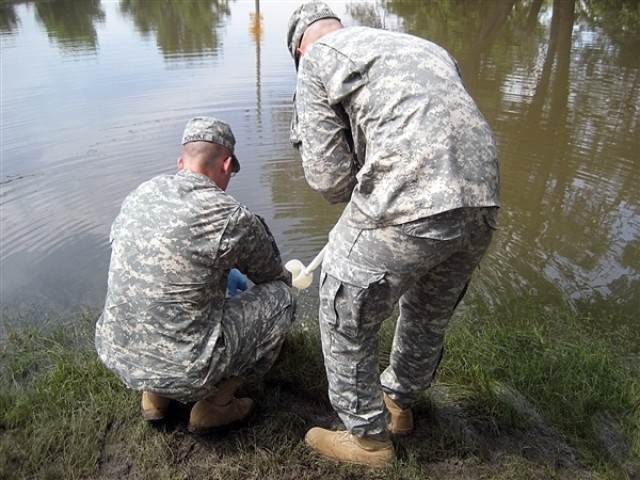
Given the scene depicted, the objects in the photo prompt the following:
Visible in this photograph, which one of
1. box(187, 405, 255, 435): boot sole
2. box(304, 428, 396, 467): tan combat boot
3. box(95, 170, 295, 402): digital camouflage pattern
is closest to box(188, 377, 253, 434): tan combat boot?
box(187, 405, 255, 435): boot sole

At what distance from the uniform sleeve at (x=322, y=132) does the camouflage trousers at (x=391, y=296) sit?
18 cm

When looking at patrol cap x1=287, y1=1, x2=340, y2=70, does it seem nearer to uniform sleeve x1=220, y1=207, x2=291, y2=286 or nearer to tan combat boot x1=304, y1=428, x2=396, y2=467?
uniform sleeve x1=220, y1=207, x2=291, y2=286

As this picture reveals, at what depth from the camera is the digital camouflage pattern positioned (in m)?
2.17

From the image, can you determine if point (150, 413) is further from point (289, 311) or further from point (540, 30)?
point (540, 30)

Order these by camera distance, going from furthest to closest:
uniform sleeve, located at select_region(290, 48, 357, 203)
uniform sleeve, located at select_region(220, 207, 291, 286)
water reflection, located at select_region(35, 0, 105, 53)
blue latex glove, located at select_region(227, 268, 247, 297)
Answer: water reflection, located at select_region(35, 0, 105, 53) → blue latex glove, located at select_region(227, 268, 247, 297) → uniform sleeve, located at select_region(220, 207, 291, 286) → uniform sleeve, located at select_region(290, 48, 357, 203)

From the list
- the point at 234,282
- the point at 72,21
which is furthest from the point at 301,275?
the point at 72,21

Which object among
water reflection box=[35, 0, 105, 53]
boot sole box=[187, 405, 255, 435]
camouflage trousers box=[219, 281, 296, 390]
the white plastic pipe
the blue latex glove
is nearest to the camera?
camouflage trousers box=[219, 281, 296, 390]

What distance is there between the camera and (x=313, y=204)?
5133mm

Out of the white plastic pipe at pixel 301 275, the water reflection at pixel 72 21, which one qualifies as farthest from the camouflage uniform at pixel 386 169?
the water reflection at pixel 72 21

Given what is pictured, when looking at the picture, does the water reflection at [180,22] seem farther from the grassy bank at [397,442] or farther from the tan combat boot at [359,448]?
the tan combat boot at [359,448]

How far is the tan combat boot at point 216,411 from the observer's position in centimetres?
245

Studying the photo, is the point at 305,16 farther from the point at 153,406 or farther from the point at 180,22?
the point at 180,22

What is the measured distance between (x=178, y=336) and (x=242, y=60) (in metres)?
9.81

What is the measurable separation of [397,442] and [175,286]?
48.4 inches
